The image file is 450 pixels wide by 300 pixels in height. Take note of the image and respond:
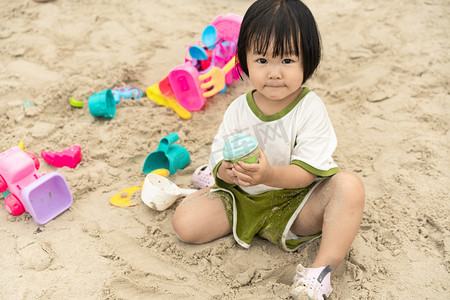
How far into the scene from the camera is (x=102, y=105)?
2.54m

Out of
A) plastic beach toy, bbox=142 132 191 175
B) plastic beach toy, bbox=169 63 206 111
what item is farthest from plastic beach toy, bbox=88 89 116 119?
plastic beach toy, bbox=142 132 191 175

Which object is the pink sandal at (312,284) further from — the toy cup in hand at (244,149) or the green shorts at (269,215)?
the toy cup in hand at (244,149)

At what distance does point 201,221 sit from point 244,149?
0.48 meters

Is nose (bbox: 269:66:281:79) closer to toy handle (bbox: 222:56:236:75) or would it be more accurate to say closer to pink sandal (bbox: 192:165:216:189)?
pink sandal (bbox: 192:165:216:189)

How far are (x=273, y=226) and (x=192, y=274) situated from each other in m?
0.37

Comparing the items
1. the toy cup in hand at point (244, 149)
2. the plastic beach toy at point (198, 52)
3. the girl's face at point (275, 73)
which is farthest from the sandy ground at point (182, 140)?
the girl's face at point (275, 73)

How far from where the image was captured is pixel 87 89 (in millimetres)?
2816

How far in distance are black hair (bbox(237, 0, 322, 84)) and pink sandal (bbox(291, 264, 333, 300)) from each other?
728mm

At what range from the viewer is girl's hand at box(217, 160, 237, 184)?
160cm

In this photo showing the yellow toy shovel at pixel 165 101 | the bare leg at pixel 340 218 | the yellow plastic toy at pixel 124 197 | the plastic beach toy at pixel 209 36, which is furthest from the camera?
the plastic beach toy at pixel 209 36

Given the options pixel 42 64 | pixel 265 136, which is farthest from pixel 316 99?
pixel 42 64

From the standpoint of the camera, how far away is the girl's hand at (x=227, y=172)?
1.60m

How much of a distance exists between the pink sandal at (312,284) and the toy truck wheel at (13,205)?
1.22 meters

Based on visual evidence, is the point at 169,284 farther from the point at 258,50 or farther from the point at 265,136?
the point at 258,50
